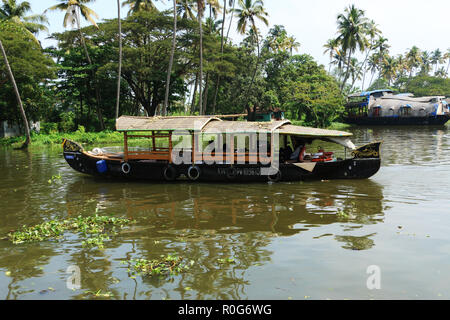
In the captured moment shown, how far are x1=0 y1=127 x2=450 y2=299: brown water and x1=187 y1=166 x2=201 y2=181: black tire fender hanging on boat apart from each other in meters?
0.31

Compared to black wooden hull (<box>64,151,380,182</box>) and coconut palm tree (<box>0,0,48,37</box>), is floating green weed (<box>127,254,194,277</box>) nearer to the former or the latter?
black wooden hull (<box>64,151,380,182</box>)

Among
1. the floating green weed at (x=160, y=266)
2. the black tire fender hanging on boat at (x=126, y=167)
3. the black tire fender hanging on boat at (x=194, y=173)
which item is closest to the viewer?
the floating green weed at (x=160, y=266)

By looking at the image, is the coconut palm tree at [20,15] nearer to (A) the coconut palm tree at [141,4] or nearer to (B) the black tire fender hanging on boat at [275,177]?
(A) the coconut palm tree at [141,4]

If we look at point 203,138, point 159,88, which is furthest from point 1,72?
point 203,138

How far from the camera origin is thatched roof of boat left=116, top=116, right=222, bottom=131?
11.8 metres

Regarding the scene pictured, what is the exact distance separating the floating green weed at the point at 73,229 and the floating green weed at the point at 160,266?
125cm

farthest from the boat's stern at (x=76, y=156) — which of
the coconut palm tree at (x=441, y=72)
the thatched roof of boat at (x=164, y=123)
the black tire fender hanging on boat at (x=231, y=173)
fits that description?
the coconut palm tree at (x=441, y=72)

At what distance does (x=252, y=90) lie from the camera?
41.0m

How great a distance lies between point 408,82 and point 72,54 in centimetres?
5748

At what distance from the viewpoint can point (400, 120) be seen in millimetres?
44062

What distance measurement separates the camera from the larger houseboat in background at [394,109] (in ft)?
138

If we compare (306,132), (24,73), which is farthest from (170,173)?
(24,73)

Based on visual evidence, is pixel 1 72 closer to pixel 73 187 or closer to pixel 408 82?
pixel 73 187

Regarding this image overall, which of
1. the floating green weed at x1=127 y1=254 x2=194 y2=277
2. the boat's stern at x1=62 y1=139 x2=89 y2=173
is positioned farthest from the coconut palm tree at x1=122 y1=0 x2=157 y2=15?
the floating green weed at x1=127 y1=254 x2=194 y2=277
